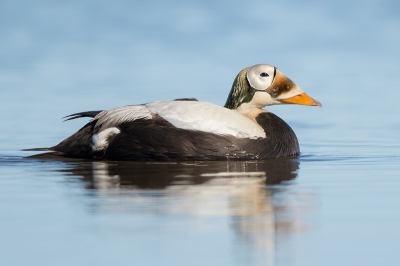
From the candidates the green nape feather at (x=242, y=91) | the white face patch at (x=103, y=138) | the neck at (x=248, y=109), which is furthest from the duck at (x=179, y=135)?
the green nape feather at (x=242, y=91)

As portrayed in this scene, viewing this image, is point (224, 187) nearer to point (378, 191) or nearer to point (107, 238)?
point (378, 191)

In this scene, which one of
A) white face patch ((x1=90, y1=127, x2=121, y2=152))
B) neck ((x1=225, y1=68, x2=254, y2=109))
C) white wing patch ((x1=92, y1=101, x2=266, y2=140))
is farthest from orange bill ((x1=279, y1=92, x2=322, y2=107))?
white face patch ((x1=90, y1=127, x2=121, y2=152))

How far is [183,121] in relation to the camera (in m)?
7.05

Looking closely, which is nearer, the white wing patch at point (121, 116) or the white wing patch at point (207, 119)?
the white wing patch at point (207, 119)

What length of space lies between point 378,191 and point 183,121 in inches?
88.2

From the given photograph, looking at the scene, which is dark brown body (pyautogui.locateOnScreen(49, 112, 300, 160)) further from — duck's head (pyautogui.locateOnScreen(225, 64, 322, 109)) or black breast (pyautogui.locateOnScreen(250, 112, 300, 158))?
duck's head (pyautogui.locateOnScreen(225, 64, 322, 109))

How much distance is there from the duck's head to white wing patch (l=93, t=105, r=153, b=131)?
3.34 ft

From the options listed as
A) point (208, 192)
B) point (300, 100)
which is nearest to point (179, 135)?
point (300, 100)

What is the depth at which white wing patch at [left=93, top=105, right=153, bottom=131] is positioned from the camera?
7.25m

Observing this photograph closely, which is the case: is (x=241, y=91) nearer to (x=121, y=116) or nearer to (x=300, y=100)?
(x=300, y=100)

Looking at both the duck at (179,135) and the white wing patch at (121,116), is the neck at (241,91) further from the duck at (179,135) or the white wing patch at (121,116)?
the white wing patch at (121,116)

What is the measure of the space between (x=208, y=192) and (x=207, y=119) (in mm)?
1993

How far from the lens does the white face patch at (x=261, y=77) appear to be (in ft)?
25.3

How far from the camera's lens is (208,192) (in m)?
5.08
